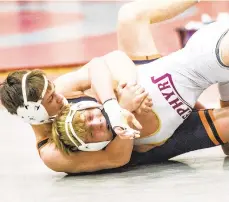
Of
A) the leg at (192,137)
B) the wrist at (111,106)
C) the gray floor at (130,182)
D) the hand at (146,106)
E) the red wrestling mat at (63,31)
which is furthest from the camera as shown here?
the red wrestling mat at (63,31)

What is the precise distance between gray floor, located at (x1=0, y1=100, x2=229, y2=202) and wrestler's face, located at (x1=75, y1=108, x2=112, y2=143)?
169 millimetres

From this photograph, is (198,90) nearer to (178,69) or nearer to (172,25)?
(178,69)

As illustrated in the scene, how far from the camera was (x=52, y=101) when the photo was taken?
98.5 inches

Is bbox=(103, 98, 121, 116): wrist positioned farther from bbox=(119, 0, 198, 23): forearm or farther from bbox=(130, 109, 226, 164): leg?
bbox=(119, 0, 198, 23): forearm

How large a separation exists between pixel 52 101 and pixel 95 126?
19cm

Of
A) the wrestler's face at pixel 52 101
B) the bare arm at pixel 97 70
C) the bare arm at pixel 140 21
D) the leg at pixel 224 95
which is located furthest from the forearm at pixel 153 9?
the wrestler's face at pixel 52 101

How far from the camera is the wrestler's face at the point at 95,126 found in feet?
7.99

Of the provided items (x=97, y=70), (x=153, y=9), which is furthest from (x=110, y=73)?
(x=153, y=9)

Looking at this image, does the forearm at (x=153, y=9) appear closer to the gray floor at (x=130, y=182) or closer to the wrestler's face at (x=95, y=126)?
the wrestler's face at (x=95, y=126)

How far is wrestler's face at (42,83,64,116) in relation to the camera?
248 centimetres

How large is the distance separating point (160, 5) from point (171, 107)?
46 cm

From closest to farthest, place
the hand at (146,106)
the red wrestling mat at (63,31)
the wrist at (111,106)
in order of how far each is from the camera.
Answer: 1. the wrist at (111,106)
2. the hand at (146,106)
3. the red wrestling mat at (63,31)

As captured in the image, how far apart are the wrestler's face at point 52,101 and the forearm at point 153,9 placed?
0.46 metres

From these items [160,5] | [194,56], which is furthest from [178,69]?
[160,5]
